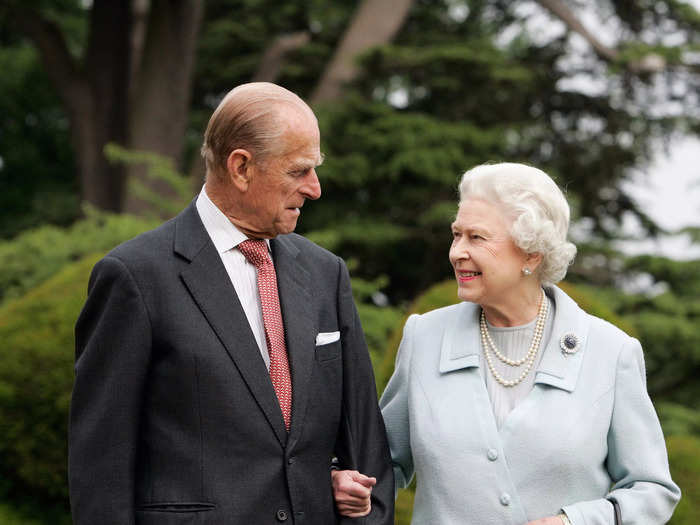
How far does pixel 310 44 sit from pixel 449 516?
31.2 ft

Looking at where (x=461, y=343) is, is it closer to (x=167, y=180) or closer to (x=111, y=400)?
(x=111, y=400)

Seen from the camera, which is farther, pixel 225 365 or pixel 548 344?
pixel 548 344

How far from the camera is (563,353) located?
9.32ft

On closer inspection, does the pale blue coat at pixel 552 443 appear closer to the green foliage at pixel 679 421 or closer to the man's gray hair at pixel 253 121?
the man's gray hair at pixel 253 121

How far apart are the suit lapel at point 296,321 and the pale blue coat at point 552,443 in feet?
1.40

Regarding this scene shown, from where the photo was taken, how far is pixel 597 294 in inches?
376

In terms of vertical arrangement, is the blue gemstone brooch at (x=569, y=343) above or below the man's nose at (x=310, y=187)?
below

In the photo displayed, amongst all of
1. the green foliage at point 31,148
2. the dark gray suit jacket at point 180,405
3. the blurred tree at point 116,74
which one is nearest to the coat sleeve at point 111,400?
the dark gray suit jacket at point 180,405

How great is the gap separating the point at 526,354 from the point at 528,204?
1.50 feet

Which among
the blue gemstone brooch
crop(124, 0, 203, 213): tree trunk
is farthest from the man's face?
crop(124, 0, 203, 213): tree trunk

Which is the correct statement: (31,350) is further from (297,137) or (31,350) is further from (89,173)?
(89,173)

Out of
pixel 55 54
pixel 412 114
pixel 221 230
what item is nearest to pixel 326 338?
pixel 221 230

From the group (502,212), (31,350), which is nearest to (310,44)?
(31,350)

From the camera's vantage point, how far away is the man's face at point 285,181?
2613 millimetres
